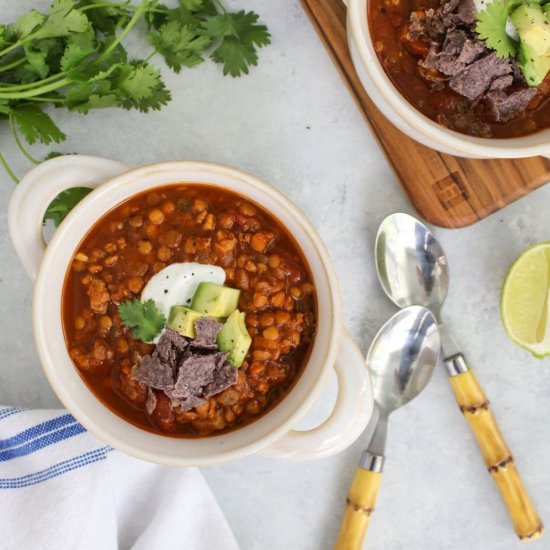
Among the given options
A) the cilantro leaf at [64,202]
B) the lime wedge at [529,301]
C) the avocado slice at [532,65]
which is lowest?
the lime wedge at [529,301]

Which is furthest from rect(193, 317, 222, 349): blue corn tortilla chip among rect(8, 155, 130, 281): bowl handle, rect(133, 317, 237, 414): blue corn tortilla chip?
rect(8, 155, 130, 281): bowl handle

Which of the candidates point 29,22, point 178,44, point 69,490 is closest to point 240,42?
point 178,44

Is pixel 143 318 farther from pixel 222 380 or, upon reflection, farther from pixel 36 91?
pixel 36 91

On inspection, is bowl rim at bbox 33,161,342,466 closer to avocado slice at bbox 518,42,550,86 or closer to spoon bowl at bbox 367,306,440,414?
spoon bowl at bbox 367,306,440,414

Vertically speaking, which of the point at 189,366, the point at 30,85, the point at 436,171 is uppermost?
the point at 30,85

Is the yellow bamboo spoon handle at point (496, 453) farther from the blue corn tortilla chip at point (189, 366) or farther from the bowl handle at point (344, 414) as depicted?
the blue corn tortilla chip at point (189, 366)

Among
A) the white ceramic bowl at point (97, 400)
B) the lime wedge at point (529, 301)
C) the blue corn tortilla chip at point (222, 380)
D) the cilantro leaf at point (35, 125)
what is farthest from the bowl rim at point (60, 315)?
the lime wedge at point (529, 301)
